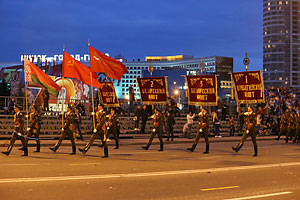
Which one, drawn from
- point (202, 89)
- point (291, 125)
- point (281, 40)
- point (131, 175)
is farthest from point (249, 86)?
point (281, 40)

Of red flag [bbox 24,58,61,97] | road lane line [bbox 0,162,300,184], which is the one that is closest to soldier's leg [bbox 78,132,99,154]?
road lane line [bbox 0,162,300,184]

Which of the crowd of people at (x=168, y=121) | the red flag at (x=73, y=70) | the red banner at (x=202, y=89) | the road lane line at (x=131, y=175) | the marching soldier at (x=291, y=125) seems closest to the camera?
the road lane line at (x=131, y=175)

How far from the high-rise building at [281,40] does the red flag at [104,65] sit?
153036 mm

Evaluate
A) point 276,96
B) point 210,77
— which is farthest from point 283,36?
point 210,77

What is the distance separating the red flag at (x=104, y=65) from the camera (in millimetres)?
20953

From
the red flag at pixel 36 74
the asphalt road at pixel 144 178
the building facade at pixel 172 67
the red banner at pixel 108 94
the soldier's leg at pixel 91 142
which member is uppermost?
the building facade at pixel 172 67

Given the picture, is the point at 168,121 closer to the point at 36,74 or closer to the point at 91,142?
the point at 36,74

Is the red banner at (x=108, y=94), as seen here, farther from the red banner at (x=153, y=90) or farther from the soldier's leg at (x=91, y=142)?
the soldier's leg at (x=91, y=142)

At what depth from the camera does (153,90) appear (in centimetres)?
2497

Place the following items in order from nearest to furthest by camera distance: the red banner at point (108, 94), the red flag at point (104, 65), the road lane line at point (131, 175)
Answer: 1. the road lane line at point (131, 175)
2. the red flag at point (104, 65)
3. the red banner at point (108, 94)

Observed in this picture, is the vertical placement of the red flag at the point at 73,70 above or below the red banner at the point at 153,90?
above

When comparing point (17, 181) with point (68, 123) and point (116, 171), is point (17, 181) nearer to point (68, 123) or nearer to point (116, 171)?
point (116, 171)

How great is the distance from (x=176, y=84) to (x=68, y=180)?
4341 inches

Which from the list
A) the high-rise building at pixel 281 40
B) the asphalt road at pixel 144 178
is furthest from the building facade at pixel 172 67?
the asphalt road at pixel 144 178
